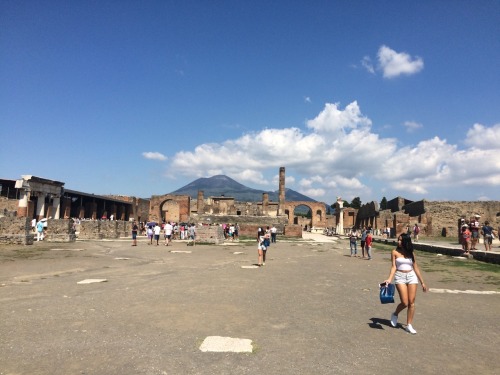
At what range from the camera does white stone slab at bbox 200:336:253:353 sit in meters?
4.44

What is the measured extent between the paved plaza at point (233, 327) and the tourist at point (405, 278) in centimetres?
33

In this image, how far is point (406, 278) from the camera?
5719mm

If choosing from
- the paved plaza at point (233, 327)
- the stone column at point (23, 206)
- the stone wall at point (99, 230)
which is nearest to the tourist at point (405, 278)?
the paved plaza at point (233, 327)

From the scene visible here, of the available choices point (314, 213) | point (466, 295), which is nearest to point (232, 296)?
point (466, 295)

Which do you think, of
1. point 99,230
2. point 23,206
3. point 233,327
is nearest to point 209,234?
point 99,230

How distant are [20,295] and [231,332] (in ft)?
16.3

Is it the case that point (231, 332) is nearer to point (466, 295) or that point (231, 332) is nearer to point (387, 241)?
point (466, 295)

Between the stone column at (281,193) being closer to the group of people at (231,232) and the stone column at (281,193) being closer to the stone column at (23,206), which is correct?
the group of people at (231,232)

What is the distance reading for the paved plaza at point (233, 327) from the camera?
4047 mm

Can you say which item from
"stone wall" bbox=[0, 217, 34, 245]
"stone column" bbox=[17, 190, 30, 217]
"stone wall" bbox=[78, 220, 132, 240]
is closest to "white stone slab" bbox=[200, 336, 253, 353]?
"stone wall" bbox=[0, 217, 34, 245]

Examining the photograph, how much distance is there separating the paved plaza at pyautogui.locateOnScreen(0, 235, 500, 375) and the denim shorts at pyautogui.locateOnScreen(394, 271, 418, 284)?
2.33 ft

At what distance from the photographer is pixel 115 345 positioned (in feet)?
14.9

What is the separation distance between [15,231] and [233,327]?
1972cm

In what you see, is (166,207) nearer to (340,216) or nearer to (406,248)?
(340,216)
